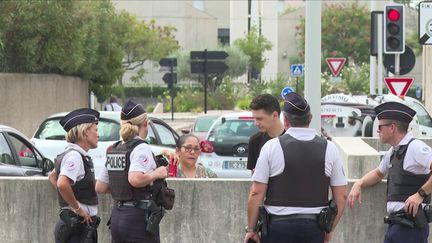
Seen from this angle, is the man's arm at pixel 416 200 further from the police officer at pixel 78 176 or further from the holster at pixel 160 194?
the police officer at pixel 78 176

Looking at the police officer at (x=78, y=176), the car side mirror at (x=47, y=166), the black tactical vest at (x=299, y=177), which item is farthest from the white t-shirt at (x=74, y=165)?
the car side mirror at (x=47, y=166)

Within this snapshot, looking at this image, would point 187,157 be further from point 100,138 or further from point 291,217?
point 100,138

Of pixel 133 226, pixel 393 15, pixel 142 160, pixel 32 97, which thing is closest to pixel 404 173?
pixel 142 160

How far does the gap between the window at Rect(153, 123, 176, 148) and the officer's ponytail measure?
9523 millimetres

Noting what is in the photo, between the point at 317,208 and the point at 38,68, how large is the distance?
2316 cm

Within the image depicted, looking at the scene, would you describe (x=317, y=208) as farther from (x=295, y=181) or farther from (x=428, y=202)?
(x=428, y=202)

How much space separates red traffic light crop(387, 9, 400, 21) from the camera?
1858cm

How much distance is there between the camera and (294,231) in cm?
667

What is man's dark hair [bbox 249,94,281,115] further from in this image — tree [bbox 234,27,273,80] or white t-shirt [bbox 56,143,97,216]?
tree [bbox 234,27,273,80]

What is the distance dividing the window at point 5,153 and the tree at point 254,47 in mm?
63716

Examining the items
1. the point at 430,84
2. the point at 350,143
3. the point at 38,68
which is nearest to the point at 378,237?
the point at 350,143

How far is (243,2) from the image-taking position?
276 ft

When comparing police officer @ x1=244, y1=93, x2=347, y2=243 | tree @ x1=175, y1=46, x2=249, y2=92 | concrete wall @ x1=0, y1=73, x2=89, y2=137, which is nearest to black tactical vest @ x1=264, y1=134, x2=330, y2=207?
police officer @ x1=244, y1=93, x2=347, y2=243

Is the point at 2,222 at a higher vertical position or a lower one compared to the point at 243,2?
lower
